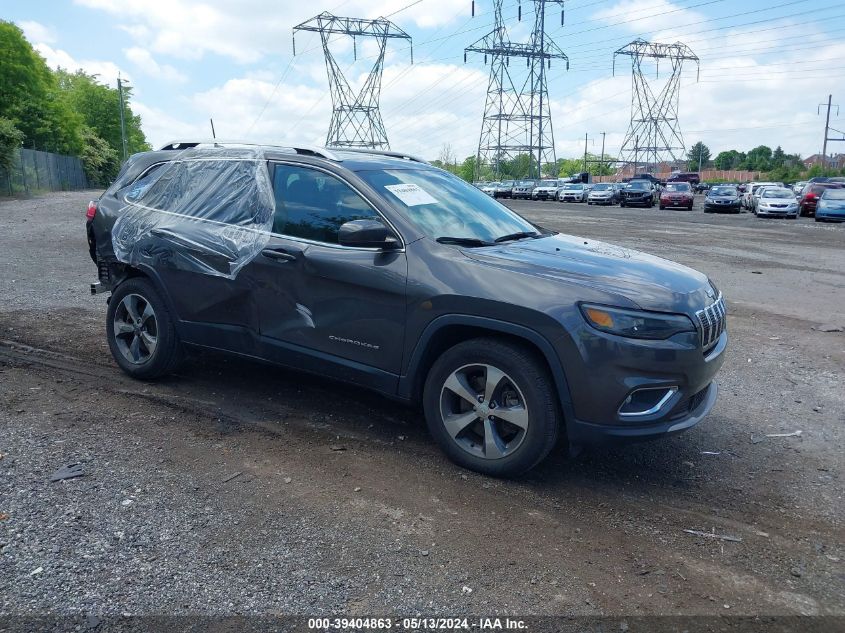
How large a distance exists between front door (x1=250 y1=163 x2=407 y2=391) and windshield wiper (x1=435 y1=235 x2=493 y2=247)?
27cm

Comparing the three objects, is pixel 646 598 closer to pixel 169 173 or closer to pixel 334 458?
pixel 334 458

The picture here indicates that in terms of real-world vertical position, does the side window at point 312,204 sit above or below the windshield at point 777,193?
above

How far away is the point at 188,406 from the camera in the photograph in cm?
498

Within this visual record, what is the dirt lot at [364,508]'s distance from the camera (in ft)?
9.57

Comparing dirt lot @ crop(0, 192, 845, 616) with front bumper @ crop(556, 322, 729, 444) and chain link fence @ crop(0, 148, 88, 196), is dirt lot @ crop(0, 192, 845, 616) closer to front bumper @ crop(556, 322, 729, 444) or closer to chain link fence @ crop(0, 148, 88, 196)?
front bumper @ crop(556, 322, 729, 444)

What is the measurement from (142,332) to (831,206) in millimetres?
30015

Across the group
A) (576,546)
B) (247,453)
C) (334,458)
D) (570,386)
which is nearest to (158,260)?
(247,453)

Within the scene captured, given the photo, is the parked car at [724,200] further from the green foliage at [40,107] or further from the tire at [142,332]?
the green foliage at [40,107]

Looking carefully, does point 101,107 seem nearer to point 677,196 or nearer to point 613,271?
point 677,196

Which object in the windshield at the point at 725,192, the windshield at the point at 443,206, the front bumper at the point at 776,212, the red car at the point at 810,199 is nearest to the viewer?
the windshield at the point at 443,206

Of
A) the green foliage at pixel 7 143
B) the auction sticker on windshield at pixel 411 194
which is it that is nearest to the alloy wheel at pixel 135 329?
the auction sticker on windshield at pixel 411 194

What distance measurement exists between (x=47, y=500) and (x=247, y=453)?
1084 millimetres

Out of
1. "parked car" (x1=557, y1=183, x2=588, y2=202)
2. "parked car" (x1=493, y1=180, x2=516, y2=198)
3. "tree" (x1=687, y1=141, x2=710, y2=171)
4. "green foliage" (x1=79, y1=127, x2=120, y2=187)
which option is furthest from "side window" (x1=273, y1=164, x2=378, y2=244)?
"tree" (x1=687, y1=141, x2=710, y2=171)

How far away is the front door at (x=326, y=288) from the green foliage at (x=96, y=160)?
2590 inches
